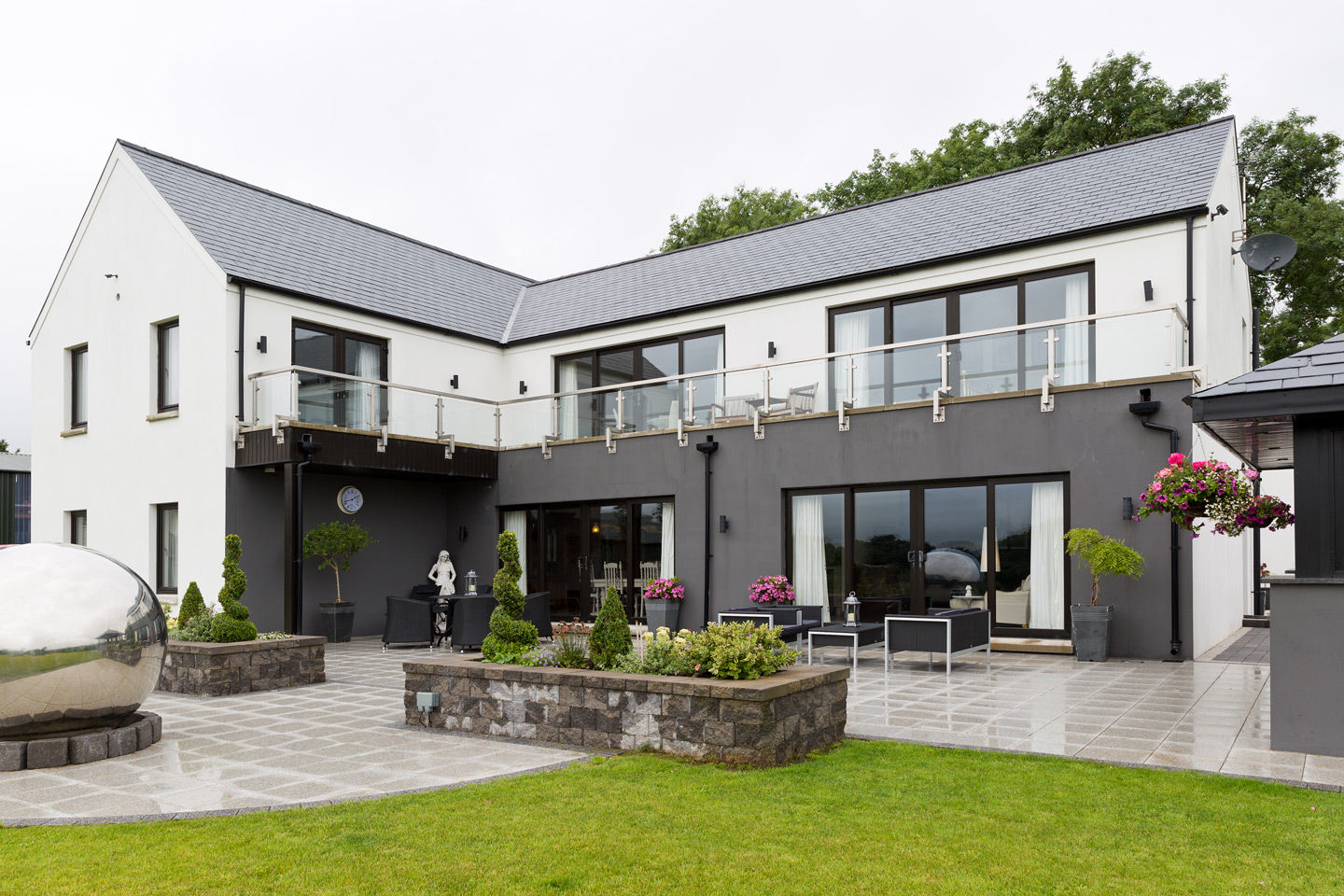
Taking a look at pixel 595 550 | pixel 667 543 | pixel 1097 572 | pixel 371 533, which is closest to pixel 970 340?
pixel 1097 572

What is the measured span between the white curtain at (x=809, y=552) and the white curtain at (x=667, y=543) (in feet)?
7.05

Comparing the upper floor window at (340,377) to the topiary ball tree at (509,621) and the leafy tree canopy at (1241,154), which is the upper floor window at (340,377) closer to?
the topiary ball tree at (509,621)

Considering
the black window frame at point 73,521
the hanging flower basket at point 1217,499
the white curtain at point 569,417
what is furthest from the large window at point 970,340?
the black window frame at point 73,521

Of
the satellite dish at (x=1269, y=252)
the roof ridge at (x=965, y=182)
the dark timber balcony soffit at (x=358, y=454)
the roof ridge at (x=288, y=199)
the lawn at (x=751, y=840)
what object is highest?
the roof ridge at (x=288, y=199)

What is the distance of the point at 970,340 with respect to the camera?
41.5 ft

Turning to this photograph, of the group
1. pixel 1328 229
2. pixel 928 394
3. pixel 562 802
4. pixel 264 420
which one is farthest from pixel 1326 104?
pixel 562 802

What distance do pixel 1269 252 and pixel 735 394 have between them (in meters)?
7.49

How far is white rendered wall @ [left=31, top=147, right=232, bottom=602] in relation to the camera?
14.5m

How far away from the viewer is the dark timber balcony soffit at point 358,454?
13.7 m

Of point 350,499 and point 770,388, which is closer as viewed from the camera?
point 770,388

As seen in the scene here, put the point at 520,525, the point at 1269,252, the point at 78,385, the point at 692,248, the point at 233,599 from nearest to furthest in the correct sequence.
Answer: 1. the point at 233,599
2. the point at 1269,252
3. the point at 520,525
4. the point at 78,385
5. the point at 692,248

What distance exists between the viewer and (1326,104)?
79.4 ft

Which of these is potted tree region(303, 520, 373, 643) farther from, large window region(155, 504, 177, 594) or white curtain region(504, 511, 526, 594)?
white curtain region(504, 511, 526, 594)

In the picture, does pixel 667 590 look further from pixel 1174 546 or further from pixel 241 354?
pixel 241 354
